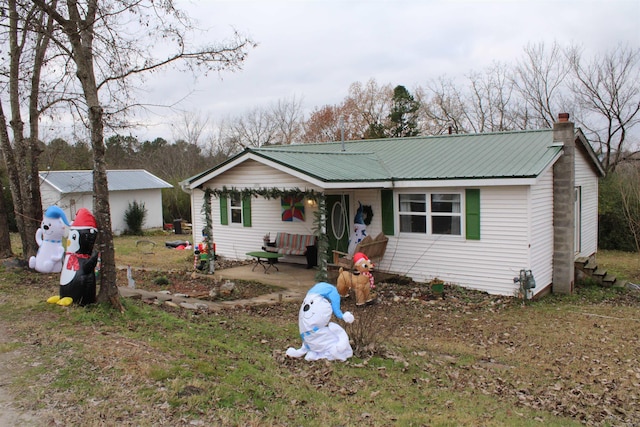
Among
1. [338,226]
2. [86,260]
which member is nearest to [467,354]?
[86,260]

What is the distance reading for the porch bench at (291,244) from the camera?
14805 mm

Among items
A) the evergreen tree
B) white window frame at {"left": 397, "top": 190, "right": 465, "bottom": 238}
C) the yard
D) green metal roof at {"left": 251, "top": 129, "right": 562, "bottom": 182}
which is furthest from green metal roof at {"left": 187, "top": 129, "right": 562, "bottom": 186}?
the evergreen tree

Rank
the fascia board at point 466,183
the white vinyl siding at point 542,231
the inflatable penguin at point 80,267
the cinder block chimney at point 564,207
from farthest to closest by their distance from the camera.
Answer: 1. the cinder block chimney at point 564,207
2. the white vinyl siding at point 542,231
3. the fascia board at point 466,183
4. the inflatable penguin at point 80,267

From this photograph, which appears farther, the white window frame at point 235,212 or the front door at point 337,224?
the white window frame at point 235,212

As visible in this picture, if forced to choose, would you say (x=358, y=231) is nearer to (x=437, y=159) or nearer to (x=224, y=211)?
(x=437, y=159)

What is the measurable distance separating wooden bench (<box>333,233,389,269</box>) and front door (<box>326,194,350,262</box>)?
4.02 feet

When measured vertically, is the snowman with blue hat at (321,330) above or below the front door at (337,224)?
below

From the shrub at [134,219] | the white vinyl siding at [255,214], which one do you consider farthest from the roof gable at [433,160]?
the shrub at [134,219]

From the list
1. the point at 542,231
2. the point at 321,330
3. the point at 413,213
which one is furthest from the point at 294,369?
the point at 542,231

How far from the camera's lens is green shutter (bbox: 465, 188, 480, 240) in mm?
11922

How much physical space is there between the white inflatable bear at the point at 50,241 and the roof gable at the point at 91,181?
14238mm

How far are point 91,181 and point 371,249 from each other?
797 inches

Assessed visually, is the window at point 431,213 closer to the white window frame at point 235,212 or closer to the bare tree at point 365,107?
the white window frame at point 235,212

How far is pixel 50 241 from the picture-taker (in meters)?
10.8
